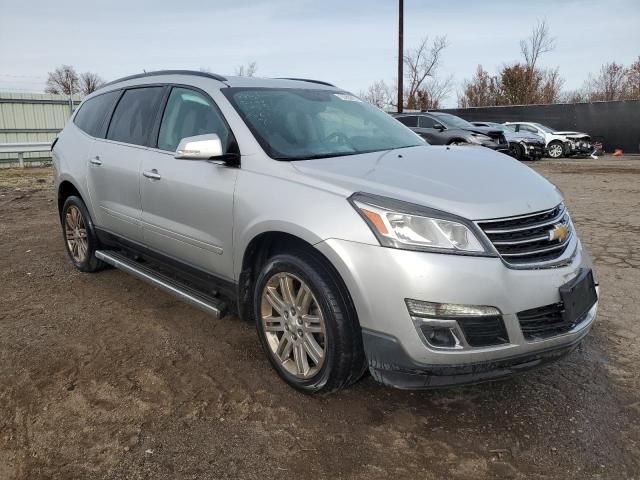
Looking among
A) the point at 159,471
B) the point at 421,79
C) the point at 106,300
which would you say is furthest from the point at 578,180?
the point at 421,79

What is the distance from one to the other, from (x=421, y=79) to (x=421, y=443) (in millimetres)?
48639

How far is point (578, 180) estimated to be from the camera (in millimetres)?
13438

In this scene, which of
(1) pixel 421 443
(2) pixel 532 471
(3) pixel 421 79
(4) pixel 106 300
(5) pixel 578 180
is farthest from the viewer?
(3) pixel 421 79

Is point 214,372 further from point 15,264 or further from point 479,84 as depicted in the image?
point 479,84

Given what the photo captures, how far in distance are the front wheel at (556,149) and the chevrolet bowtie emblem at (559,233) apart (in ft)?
73.6

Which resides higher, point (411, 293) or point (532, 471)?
point (411, 293)

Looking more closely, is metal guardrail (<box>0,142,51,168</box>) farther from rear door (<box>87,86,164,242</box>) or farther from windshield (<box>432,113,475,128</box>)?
rear door (<box>87,86,164,242</box>)

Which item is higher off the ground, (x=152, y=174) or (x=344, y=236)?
(x=152, y=174)

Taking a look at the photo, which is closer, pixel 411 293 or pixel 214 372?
pixel 411 293

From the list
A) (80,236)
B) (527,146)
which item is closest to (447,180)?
(80,236)

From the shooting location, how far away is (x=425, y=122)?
1717 centimetres

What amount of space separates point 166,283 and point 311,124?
1.50 metres

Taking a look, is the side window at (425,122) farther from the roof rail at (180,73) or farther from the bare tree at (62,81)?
the bare tree at (62,81)

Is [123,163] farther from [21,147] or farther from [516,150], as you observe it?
[516,150]
